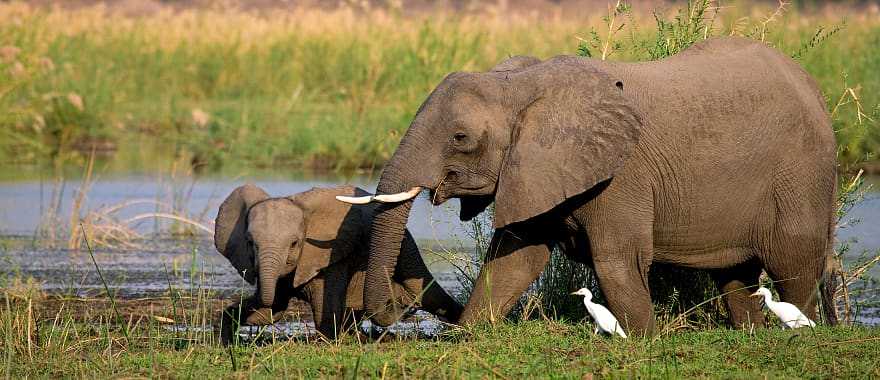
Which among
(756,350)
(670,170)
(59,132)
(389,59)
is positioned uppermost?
(670,170)

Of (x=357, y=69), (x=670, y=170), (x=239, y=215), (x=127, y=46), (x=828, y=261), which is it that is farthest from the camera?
(x=127, y=46)

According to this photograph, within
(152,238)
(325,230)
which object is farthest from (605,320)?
(152,238)

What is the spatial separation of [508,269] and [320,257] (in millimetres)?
1616

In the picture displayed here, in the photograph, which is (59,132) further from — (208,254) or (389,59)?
(208,254)

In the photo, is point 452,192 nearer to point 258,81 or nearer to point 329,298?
point 329,298

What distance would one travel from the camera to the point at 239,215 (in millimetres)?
9188

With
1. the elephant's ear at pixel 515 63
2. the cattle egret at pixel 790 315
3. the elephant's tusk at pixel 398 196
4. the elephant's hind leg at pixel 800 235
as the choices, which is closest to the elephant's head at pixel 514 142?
the elephant's tusk at pixel 398 196

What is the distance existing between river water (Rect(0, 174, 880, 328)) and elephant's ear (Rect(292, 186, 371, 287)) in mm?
507

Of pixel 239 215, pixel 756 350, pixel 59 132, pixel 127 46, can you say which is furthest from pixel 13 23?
pixel 756 350

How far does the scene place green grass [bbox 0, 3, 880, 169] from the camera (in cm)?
1766

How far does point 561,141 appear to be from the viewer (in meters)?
7.11

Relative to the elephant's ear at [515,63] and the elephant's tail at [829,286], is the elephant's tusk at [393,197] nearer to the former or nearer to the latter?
the elephant's ear at [515,63]

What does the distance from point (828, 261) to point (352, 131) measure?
34.1 feet

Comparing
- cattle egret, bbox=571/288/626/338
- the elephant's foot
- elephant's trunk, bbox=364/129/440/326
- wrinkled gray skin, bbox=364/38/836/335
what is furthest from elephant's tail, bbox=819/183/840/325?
the elephant's foot
